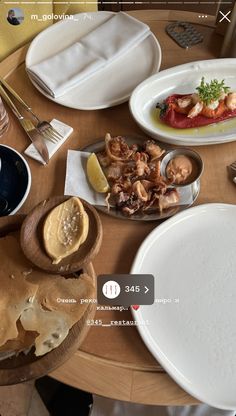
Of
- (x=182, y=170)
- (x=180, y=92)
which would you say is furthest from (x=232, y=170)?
(x=180, y=92)

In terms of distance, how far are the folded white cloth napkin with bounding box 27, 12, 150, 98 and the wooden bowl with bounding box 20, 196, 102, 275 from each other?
1.02 feet

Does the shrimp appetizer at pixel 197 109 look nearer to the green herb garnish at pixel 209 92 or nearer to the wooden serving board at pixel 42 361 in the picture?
the green herb garnish at pixel 209 92

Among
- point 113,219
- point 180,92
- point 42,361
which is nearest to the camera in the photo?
point 42,361

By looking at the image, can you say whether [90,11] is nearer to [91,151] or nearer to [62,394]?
[91,151]

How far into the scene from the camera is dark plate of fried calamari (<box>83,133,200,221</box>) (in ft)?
1.96

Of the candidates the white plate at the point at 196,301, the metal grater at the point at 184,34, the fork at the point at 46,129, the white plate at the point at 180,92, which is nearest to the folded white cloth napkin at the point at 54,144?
the fork at the point at 46,129

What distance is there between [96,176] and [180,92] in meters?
0.28

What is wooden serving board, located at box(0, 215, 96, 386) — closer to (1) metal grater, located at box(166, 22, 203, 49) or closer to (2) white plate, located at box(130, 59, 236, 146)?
(2) white plate, located at box(130, 59, 236, 146)

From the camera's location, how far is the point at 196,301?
541 millimetres

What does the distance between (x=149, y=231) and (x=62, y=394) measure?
0.43m

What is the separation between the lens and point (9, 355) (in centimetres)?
46

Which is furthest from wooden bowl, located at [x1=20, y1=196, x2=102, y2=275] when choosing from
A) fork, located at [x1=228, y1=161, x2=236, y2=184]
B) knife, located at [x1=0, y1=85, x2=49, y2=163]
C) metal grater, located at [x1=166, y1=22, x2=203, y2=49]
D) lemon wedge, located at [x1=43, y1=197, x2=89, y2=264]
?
metal grater, located at [x1=166, y1=22, x2=203, y2=49]

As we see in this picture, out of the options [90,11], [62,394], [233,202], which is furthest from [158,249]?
[90,11]

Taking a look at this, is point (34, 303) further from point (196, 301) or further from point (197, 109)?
point (197, 109)
